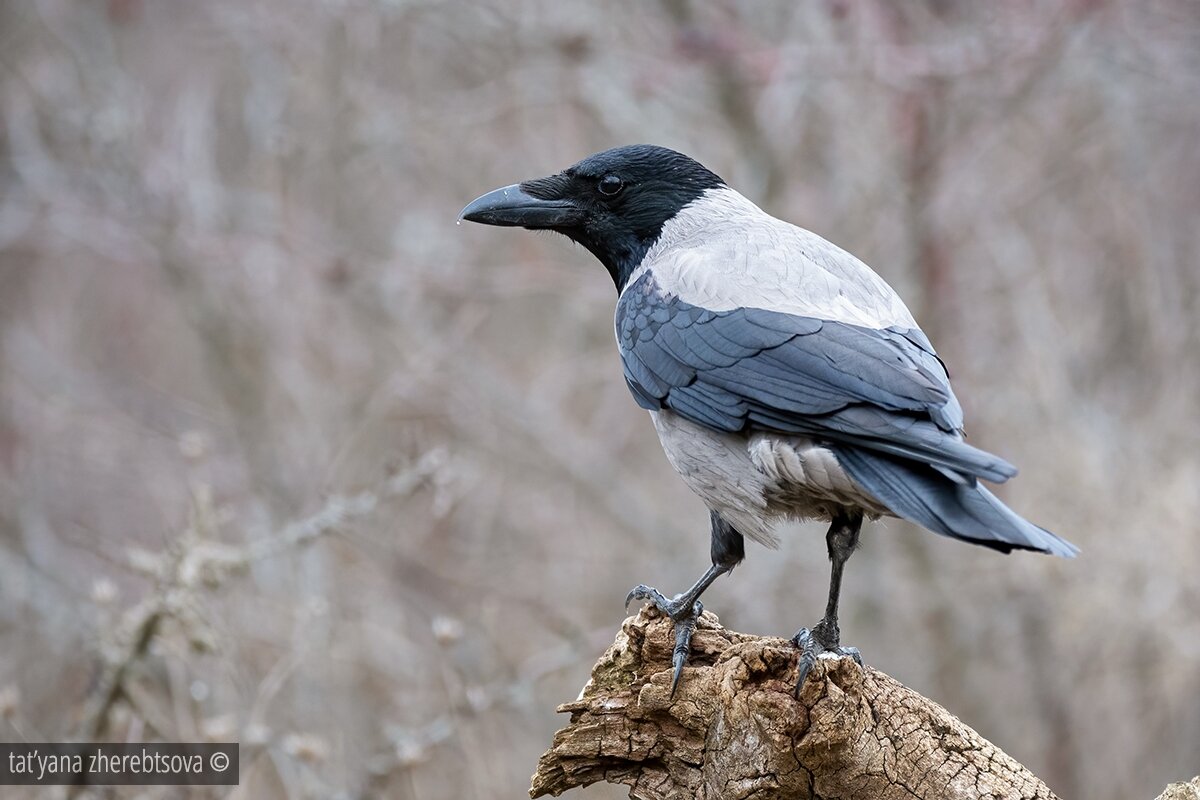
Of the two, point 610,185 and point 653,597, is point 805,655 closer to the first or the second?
point 653,597

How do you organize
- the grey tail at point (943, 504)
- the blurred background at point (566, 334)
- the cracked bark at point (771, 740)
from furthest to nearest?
the blurred background at point (566, 334), the cracked bark at point (771, 740), the grey tail at point (943, 504)

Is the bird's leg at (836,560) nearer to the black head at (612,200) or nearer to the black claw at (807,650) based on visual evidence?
the black claw at (807,650)

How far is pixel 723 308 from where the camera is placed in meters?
4.52

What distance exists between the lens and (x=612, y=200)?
527 centimetres

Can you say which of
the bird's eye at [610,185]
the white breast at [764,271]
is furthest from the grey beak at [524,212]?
the white breast at [764,271]

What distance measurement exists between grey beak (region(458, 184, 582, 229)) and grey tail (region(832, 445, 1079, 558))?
1.74m

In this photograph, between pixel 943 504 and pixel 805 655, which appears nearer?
pixel 943 504

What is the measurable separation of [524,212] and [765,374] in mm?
1462

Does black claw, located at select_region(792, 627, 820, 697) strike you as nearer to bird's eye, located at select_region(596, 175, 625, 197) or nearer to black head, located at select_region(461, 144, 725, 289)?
black head, located at select_region(461, 144, 725, 289)

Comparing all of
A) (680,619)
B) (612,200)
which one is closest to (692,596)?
(680,619)

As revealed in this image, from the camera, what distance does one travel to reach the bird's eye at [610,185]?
17.3 ft

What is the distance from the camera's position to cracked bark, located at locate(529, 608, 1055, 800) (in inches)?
146

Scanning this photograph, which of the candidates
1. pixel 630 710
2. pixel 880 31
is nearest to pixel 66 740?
pixel 630 710

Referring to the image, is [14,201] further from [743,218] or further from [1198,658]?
[1198,658]
